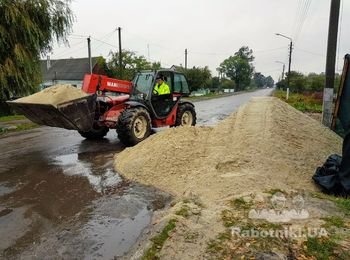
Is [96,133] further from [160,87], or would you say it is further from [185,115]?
[185,115]

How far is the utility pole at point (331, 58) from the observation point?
477 inches

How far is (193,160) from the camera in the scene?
7594 mm

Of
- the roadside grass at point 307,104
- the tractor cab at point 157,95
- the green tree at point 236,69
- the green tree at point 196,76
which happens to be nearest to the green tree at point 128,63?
the green tree at point 196,76

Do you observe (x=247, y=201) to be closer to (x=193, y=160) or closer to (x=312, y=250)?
(x=312, y=250)

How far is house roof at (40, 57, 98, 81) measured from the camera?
52.4 meters

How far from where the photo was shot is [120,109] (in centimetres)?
1073

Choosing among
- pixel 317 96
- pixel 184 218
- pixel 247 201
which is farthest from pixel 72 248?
pixel 317 96

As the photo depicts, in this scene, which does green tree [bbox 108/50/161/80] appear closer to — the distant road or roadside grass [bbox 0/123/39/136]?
the distant road

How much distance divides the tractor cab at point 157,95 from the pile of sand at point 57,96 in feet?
7.56

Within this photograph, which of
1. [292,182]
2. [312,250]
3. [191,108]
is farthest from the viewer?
[191,108]

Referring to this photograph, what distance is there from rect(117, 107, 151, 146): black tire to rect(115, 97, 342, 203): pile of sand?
3.85 feet

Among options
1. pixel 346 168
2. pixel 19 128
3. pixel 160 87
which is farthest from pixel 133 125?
pixel 19 128

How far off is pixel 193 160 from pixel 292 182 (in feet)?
7.30

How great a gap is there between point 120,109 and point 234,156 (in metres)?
A: 4.83
